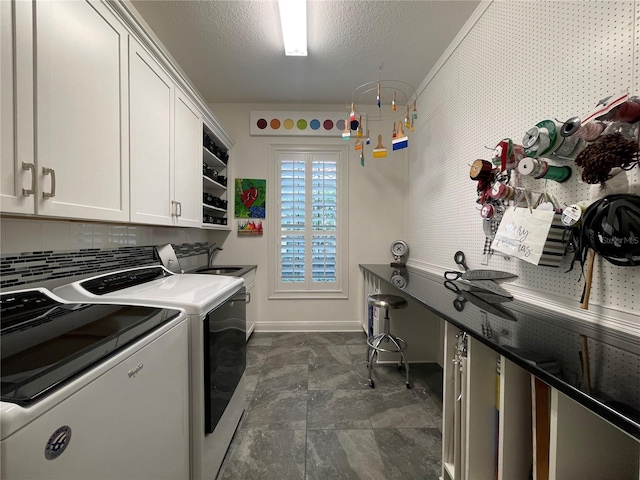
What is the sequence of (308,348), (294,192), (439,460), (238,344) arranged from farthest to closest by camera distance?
1. (294,192)
2. (308,348)
3. (238,344)
4. (439,460)

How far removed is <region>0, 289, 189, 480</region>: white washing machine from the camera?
18.8 inches

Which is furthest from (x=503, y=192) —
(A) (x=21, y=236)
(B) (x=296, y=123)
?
(B) (x=296, y=123)

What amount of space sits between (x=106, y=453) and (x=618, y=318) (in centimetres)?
167

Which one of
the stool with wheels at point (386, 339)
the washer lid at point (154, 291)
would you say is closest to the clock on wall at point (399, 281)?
the stool with wheels at point (386, 339)

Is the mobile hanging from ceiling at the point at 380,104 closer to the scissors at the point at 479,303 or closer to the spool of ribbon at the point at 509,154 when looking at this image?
the spool of ribbon at the point at 509,154

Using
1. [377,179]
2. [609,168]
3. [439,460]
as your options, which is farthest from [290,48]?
[439,460]

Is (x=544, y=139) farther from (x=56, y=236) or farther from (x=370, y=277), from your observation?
(x=56, y=236)

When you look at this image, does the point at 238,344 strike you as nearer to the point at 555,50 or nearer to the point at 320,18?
the point at 555,50

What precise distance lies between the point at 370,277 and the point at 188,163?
6.92ft

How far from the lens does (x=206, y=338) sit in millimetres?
1168

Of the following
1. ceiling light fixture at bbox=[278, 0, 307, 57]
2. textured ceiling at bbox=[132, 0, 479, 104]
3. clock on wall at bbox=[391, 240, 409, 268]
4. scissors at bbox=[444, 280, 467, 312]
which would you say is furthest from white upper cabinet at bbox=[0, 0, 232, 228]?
clock on wall at bbox=[391, 240, 409, 268]

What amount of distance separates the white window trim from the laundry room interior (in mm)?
642

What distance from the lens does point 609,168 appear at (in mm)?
842

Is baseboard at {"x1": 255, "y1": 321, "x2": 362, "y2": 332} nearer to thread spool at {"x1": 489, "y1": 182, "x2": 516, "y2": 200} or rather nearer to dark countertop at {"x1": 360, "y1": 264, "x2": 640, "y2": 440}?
dark countertop at {"x1": 360, "y1": 264, "x2": 640, "y2": 440}
